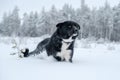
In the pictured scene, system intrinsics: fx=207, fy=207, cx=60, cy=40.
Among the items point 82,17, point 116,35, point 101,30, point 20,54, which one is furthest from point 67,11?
point 20,54

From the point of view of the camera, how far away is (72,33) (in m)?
3.26

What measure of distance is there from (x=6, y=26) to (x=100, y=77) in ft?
185

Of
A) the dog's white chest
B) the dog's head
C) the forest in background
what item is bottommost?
the forest in background

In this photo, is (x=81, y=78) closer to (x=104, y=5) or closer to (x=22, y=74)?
(x=22, y=74)

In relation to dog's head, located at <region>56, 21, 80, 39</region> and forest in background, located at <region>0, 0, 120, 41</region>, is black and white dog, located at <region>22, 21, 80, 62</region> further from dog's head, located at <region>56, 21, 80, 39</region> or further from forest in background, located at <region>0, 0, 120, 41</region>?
forest in background, located at <region>0, 0, 120, 41</region>

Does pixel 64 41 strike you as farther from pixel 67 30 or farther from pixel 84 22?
pixel 84 22

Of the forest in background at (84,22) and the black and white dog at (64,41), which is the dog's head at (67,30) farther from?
the forest in background at (84,22)

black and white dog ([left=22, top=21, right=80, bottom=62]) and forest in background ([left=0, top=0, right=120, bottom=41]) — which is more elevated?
black and white dog ([left=22, top=21, right=80, bottom=62])

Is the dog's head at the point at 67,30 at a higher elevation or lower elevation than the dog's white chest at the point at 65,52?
higher

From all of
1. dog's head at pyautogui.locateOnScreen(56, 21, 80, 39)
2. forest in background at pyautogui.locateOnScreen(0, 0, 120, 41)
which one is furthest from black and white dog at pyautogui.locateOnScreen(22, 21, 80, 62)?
forest in background at pyautogui.locateOnScreen(0, 0, 120, 41)

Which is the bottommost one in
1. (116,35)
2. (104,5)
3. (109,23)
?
(116,35)

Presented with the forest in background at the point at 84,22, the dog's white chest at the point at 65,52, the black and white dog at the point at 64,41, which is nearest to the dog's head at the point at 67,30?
the black and white dog at the point at 64,41

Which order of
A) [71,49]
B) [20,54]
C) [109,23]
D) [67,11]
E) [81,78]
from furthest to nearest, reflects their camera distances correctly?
[67,11]
[109,23]
[20,54]
[71,49]
[81,78]

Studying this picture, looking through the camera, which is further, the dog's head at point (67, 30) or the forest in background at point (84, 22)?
the forest in background at point (84, 22)
